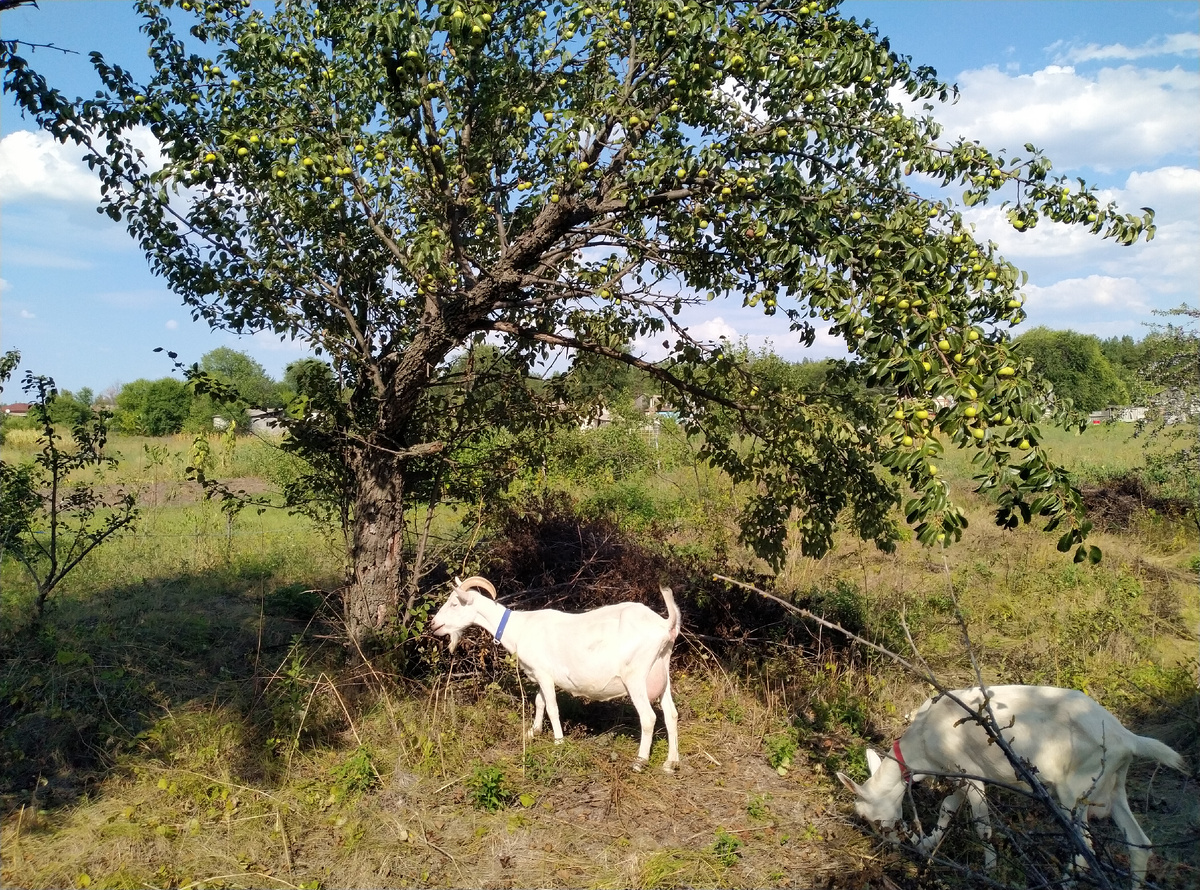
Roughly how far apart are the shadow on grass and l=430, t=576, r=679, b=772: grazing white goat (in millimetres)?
1525

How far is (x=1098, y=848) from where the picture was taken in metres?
4.11

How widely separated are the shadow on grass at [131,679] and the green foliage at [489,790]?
1.48 m

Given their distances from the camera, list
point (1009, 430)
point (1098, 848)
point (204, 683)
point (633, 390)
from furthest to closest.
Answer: point (633, 390), point (204, 683), point (1098, 848), point (1009, 430)

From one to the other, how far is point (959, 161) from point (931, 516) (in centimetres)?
274

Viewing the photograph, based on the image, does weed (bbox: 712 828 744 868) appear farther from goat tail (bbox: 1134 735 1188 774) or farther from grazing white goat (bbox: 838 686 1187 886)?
goat tail (bbox: 1134 735 1188 774)

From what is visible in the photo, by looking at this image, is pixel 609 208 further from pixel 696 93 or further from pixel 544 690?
pixel 544 690

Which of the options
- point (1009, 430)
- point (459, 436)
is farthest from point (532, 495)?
point (1009, 430)

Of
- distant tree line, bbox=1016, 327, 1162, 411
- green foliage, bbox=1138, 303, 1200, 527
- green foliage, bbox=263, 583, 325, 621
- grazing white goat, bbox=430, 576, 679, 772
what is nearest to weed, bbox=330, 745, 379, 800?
grazing white goat, bbox=430, 576, 679, 772

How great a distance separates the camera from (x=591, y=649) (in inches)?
252

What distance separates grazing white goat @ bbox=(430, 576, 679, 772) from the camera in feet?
20.5

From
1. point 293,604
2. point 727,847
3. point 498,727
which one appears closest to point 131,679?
point 293,604

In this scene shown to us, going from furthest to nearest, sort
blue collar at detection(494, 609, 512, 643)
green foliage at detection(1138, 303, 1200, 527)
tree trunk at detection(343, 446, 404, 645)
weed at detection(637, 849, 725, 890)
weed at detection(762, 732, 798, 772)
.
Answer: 1. green foliage at detection(1138, 303, 1200, 527)
2. tree trunk at detection(343, 446, 404, 645)
3. blue collar at detection(494, 609, 512, 643)
4. weed at detection(762, 732, 798, 772)
5. weed at detection(637, 849, 725, 890)

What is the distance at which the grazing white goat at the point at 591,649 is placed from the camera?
6.26 metres

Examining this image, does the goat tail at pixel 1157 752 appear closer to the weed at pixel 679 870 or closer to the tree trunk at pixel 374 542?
the weed at pixel 679 870
